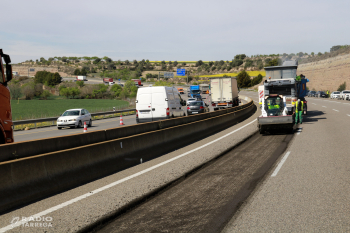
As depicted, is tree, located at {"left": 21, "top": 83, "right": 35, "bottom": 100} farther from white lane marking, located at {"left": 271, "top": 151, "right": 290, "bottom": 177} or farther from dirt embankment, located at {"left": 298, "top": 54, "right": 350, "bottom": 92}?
white lane marking, located at {"left": 271, "top": 151, "right": 290, "bottom": 177}

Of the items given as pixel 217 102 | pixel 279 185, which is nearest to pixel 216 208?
pixel 279 185

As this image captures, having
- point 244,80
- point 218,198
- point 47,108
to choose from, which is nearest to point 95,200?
point 218,198

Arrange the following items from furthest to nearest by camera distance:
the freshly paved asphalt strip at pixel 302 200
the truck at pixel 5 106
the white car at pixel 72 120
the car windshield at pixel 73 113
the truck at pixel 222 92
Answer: the truck at pixel 222 92 → the car windshield at pixel 73 113 → the white car at pixel 72 120 → the truck at pixel 5 106 → the freshly paved asphalt strip at pixel 302 200

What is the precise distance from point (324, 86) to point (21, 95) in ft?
275

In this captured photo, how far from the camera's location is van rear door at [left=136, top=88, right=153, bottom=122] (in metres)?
21.5

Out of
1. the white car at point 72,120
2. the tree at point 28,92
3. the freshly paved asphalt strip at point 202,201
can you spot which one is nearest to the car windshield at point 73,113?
the white car at point 72,120

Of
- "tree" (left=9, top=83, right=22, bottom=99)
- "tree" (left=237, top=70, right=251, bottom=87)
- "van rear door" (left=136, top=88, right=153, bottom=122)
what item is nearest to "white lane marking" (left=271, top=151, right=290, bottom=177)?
"van rear door" (left=136, top=88, right=153, bottom=122)

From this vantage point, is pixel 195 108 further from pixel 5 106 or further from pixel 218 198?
pixel 218 198

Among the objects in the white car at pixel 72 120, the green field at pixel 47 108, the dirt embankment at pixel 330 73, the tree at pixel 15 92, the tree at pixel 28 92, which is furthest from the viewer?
the tree at pixel 28 92

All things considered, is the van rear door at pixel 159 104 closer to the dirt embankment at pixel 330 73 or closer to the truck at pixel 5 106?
the truck at pixel 5 106

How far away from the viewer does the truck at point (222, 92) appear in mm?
39344

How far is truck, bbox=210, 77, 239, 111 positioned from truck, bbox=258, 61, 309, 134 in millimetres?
10760

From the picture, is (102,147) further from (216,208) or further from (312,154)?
(312,154)

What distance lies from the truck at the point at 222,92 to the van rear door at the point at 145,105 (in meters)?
19.0
